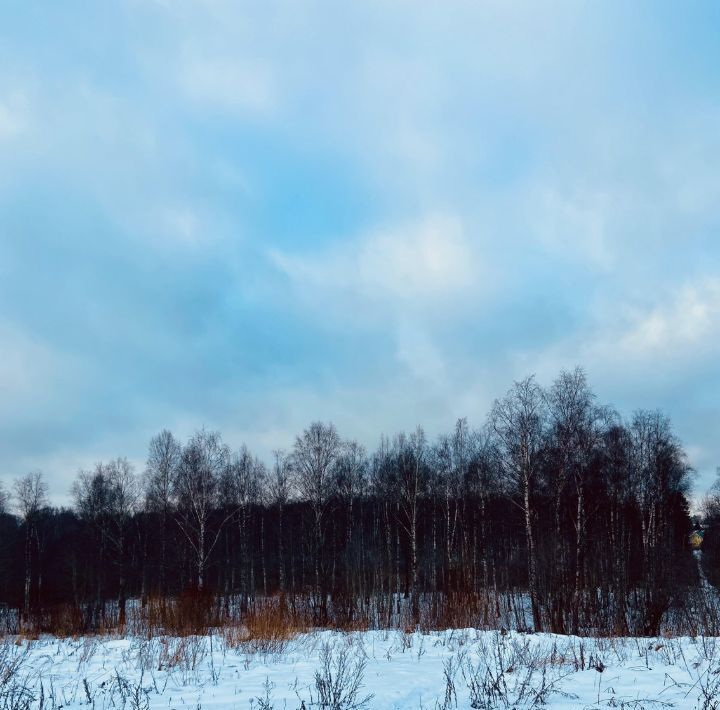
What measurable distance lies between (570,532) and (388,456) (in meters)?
16.4

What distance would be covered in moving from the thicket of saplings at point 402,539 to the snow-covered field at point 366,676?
2353mm

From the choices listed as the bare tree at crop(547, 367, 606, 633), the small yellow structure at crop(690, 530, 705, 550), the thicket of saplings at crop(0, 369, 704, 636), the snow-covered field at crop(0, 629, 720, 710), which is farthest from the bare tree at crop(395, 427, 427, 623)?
the small yellow structure at crop(690, 530, 705, 550)

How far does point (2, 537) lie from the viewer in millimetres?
43438

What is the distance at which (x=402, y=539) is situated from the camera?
42.8 metres

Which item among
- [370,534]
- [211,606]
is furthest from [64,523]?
[211,606]

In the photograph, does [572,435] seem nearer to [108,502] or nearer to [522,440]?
[522,440]

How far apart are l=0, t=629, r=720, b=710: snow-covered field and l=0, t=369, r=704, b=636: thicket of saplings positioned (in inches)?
92.6

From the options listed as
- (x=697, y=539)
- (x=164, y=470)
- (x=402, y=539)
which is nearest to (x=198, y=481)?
(x=164, y=470)

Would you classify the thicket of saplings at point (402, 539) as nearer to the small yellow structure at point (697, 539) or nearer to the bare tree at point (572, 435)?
the bare tree at point (572, 435)

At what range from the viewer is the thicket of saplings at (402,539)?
1814 cm

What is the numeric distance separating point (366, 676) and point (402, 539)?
115ft

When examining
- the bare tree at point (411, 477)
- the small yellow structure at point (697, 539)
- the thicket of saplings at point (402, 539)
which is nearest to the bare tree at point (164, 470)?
the thicket of saplings at point (402, 539)

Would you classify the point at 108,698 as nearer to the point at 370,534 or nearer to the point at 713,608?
the point at 713,608

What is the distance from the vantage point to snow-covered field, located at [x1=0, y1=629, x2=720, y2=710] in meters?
6.86
